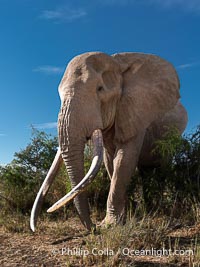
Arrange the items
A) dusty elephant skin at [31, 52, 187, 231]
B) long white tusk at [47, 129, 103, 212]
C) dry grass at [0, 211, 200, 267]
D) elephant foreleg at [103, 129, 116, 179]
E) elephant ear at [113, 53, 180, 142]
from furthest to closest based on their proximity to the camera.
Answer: elephant foreleg at [103, 129, 116, 179], elephant ear at [113, 53, 180, 142], dusty elephant skin at [31, 52, 187, 231], long white tusk at [47, 129, 103, 212], dry grass at [0, 211, 200, 267]

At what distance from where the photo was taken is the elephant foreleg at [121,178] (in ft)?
18.3

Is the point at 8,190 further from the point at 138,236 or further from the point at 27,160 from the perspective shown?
the point at 138,236

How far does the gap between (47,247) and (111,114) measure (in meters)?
2.29

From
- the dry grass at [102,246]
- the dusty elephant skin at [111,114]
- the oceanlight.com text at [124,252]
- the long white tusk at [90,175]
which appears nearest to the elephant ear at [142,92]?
the dusty elephant skin at [111,114]

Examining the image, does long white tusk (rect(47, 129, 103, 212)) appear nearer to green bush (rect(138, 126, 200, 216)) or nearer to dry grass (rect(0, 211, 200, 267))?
dry grass (rect(0, 211, 200, 267))

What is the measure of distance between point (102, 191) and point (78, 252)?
363 centimetres

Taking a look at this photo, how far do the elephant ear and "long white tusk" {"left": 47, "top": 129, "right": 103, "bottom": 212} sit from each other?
0.77m

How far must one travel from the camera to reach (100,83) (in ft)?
18.2

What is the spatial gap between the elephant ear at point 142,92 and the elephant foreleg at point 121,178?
0.56 ft

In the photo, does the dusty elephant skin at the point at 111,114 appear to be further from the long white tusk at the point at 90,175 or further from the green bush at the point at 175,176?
the green bush at the point at 175,176

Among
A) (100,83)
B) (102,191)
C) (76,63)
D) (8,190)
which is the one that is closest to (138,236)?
(100,83)


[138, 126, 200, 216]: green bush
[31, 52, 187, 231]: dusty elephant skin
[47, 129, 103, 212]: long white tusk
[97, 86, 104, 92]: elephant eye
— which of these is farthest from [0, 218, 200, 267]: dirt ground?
[97, 86, 104, 92]: elephant eye

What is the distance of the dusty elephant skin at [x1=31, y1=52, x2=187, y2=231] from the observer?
5070 millimetres

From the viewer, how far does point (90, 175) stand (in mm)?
4793
